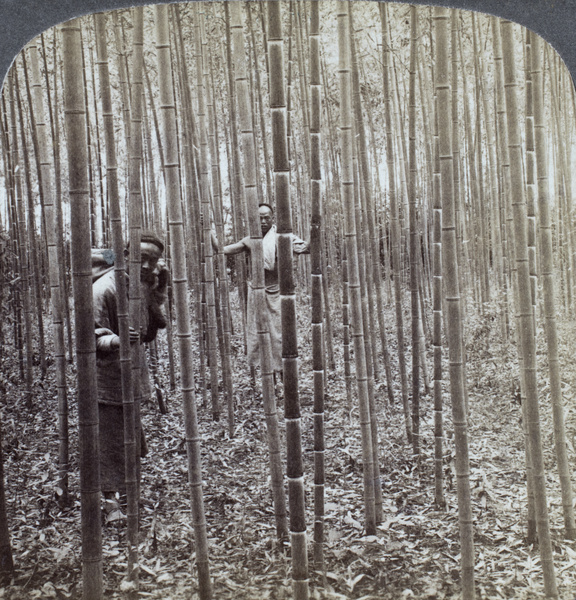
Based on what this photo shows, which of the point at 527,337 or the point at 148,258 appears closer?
the point at 148,258

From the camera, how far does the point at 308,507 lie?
1.75 m

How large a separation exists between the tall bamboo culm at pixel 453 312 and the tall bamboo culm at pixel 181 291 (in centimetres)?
75

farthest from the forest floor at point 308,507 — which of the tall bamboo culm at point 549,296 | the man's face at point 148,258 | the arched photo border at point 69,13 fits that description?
the arched photo border at point 69,13

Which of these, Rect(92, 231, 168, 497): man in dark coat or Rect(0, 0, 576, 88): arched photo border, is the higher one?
Rect(0, 0, 576, 88): arched photo border

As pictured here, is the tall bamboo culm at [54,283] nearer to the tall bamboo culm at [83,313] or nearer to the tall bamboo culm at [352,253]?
the tall bamboo culm at [83,313]

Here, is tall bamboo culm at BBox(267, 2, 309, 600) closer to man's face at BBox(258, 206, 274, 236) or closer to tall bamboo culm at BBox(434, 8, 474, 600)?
man's face at BBox(258, 206, 274, 236)

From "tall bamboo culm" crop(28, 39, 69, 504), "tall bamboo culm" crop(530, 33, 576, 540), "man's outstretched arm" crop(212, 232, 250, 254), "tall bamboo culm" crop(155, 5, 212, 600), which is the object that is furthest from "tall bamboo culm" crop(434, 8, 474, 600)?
"tall bamboo culm" crop(28, 39, 69, 504)

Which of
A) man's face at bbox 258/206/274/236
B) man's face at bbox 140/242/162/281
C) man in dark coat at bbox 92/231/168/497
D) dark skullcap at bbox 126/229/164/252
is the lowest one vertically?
man in dark coat at bbox 92/231/168/497

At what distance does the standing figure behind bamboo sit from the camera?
1644 millimetres

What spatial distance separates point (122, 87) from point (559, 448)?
1678 millimetres

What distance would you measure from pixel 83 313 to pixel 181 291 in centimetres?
27

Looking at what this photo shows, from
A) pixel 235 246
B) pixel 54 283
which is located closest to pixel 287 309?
pixel 235 246

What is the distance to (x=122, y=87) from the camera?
5.28 ft

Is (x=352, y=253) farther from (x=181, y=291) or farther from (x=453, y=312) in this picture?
(x=181, y=291)
